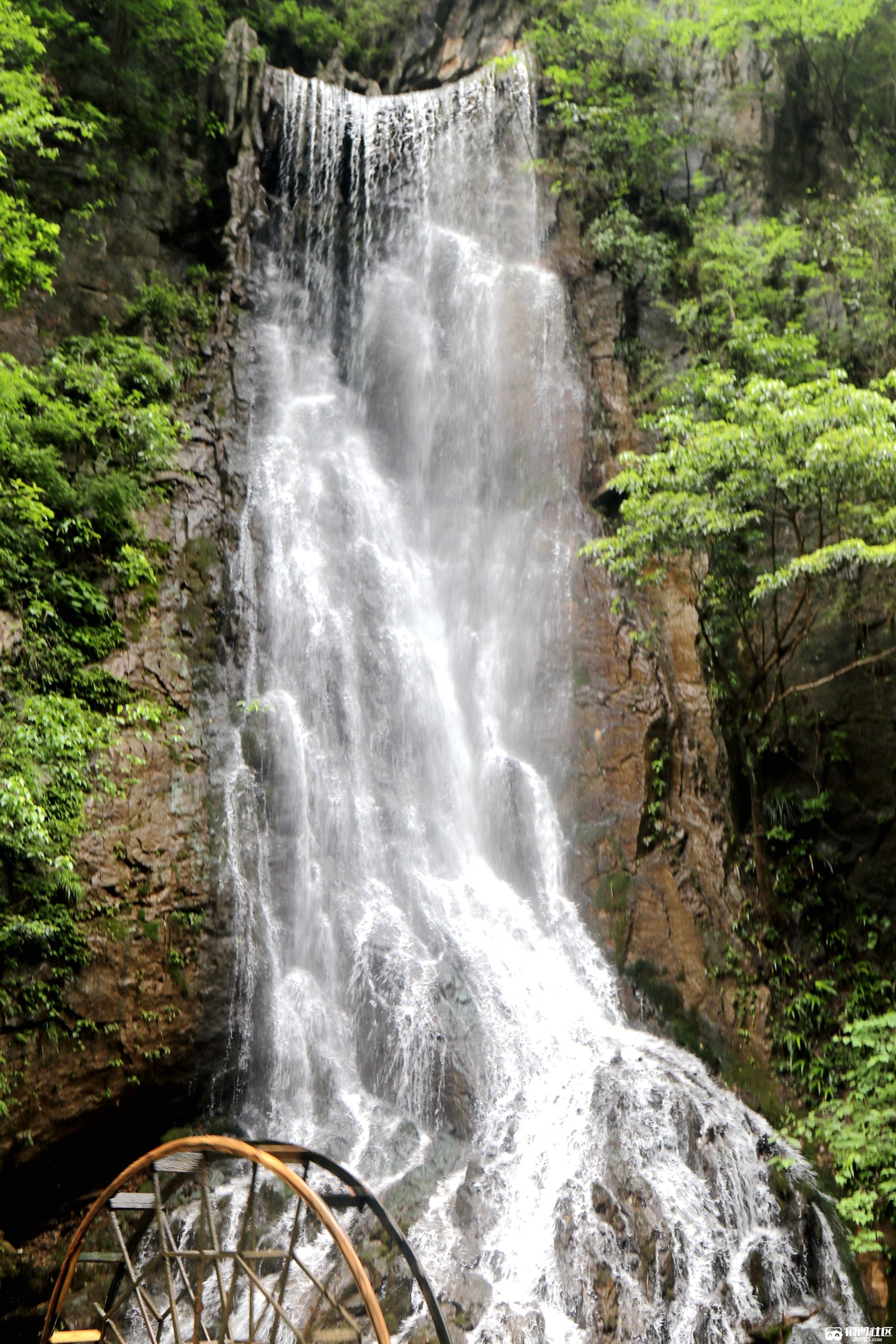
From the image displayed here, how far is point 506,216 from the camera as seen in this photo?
48.8ft

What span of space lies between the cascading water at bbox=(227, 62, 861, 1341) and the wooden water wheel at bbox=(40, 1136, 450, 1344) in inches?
24.5

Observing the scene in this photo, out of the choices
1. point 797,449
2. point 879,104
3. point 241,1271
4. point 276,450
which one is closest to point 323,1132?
point 241,1271

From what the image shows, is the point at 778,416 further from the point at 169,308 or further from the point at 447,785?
the point at 169,308

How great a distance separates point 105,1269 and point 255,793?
3.97m

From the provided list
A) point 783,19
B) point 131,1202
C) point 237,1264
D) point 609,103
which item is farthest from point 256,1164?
point 783,19

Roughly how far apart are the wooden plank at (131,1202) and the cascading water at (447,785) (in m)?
1.97

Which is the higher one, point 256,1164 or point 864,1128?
point 256,1164

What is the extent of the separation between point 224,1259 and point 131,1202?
2.20 feet

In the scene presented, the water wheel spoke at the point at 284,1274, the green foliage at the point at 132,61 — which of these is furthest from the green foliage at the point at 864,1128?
the green foliage at the point at 132,61

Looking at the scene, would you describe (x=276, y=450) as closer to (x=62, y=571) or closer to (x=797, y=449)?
(x=62, y=571)

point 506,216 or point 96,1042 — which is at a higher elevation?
point 506,216

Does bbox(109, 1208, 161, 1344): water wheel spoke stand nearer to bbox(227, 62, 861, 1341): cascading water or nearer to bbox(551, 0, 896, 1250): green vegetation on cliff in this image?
bbox(227, 62, 861, 1341): cascading water

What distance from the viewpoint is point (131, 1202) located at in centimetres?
531

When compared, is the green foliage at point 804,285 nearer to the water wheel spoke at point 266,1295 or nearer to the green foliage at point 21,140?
the green foliage at point 21,140
